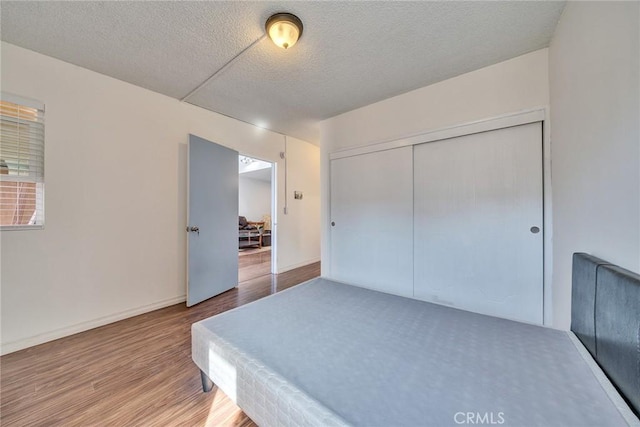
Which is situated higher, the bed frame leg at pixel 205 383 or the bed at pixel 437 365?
the bed at pixel 437 365

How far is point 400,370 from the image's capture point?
1.03 meters

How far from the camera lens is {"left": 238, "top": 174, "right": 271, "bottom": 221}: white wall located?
8469 millimetres

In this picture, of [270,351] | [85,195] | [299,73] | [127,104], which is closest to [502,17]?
[299,73]

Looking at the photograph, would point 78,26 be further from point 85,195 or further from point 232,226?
point 232,226

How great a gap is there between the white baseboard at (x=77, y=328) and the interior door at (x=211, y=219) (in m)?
0.37

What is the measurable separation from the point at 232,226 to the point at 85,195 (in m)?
1.52

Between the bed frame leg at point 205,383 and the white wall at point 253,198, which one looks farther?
the white wall at point 253,198

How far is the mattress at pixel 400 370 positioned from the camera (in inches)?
32.0

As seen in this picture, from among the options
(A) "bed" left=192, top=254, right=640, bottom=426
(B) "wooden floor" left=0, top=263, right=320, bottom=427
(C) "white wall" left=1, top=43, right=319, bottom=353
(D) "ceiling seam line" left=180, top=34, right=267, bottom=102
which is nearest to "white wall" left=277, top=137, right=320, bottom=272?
(C) "white wall" left=1, top=43, right=319, bottom=353

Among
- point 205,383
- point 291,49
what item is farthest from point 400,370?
point 291,49

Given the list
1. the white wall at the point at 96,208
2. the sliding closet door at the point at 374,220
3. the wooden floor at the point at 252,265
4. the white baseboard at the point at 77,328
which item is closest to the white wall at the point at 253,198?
the wooden floor at the point at 252,265

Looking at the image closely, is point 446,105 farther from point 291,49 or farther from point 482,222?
point 291,49

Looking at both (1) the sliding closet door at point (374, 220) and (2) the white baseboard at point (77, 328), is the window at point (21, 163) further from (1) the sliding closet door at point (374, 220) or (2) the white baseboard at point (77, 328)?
(1) the sliding closet door at point (374, 220)

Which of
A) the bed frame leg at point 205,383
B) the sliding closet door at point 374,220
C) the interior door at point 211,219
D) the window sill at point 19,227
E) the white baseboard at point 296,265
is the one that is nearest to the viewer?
the bed frame leg at point 205,383
